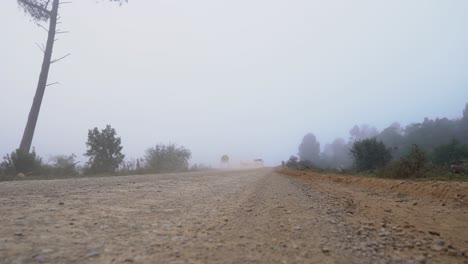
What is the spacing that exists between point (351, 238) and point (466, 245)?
88cm

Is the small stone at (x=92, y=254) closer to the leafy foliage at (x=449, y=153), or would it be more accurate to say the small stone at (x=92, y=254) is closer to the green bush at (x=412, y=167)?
the green bush at (x=412, y=167)

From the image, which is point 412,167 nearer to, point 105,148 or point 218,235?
point 218,235

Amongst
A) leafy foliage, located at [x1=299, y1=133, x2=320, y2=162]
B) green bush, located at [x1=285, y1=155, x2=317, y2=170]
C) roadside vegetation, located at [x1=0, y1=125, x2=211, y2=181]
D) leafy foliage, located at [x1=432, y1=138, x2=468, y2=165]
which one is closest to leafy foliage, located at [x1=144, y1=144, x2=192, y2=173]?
roadside vegetation, located at [x1=0, y1=125, x2=211, y2=181]

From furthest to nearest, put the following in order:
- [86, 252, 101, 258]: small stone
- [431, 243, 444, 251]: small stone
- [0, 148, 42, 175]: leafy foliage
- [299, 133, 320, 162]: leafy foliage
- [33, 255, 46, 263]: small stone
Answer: [299, 133, 320, 162]: leafy foliage → [0, 148, 42, 175]: leafy foliage → [431, 243, 444, 251]: small stone → [86, 252, 101, 258]: small stone → [33, 255, 46, 263]: small stone

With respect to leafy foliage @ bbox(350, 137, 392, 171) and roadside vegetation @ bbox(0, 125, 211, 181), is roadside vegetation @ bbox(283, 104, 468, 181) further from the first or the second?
roadside vegetation @ bbox(0, 125, 211, 181)

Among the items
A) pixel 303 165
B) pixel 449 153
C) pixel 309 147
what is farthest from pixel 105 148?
pixel 309 147

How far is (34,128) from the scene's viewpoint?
708 inches

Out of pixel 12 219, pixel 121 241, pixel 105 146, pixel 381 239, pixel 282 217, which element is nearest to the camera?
pixel 121 241

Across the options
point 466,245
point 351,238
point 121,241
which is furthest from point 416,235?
point 121,241

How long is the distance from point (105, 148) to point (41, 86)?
7690 mm

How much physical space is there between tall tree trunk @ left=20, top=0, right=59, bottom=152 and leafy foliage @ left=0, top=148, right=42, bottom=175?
611 millimetres

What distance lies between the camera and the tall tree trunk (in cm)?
1736

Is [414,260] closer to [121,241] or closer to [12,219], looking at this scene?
[121,241]

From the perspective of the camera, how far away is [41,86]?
61.2 feet
